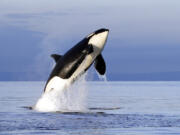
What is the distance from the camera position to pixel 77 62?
31.0 meters

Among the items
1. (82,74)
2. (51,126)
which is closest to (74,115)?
(82,74)

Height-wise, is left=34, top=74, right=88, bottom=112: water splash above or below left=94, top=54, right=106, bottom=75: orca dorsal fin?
below

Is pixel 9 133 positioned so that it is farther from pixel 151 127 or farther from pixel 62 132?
pixel 151 127

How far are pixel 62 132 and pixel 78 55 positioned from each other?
26.3ft

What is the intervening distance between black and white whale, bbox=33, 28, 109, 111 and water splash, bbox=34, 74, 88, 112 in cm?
45

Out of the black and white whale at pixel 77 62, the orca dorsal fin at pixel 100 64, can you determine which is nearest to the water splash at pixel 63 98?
the black and white whale at pixel 77 62

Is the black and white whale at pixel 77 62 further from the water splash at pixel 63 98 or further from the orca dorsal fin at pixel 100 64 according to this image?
the water splash at pixel 63 98

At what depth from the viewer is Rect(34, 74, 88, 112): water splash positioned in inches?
1278

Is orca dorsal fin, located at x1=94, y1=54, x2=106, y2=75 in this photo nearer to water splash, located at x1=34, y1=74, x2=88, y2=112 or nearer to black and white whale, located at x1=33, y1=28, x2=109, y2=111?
black and white whale, located at x1=33, y1=28, x2=109, y2=111

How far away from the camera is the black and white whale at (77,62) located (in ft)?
102

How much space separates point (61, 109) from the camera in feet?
112

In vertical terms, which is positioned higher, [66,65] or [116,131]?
[66,65]

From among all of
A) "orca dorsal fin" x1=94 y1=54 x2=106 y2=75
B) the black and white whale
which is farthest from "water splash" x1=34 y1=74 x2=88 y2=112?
"orca dorsal fin" x1=94 y1=54 x2=106 y2=75

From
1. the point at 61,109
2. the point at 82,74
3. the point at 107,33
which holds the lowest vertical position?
the point at 61,109
